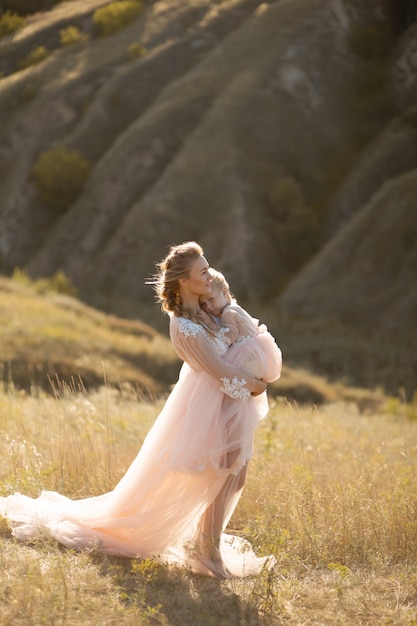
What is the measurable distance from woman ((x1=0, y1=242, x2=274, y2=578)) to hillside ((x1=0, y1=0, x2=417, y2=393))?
90.7 ft

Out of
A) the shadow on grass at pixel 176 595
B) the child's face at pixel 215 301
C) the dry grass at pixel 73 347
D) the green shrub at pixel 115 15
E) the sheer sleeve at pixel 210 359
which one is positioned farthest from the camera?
the green shrub at pixel 115 15

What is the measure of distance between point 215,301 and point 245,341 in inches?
14.0

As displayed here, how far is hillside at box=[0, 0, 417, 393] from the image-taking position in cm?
3569

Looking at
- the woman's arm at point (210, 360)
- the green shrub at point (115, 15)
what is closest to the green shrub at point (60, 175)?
the green shrub at point (115, 15)

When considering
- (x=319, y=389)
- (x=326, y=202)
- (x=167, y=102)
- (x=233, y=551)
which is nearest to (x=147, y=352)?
(x=319, y=389)

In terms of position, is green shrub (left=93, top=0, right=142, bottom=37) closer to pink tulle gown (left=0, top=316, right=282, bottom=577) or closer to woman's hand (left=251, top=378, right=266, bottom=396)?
pink tulle gown (left=0, top=316, right=282, bottom=577)

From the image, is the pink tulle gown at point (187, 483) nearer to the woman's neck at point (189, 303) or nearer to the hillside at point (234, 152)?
the woman's neck at point (189, 303)

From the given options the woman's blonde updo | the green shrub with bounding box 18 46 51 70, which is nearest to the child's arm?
the woman's blonde updo

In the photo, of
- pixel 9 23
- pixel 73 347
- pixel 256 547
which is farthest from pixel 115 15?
pixel 256 547

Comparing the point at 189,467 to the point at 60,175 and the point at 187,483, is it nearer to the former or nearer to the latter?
the point at 187,483

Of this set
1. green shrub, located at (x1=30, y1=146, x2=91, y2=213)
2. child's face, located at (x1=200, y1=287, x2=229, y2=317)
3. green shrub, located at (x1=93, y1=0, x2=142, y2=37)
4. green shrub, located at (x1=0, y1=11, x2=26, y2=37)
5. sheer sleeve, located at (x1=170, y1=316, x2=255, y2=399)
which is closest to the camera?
sheer sleeve, located at (x1=170, y1=316, x2=255, y2=399)

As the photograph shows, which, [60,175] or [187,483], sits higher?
[187,483]

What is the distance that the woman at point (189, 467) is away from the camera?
5.13 metres

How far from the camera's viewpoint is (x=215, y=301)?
5359 mm
